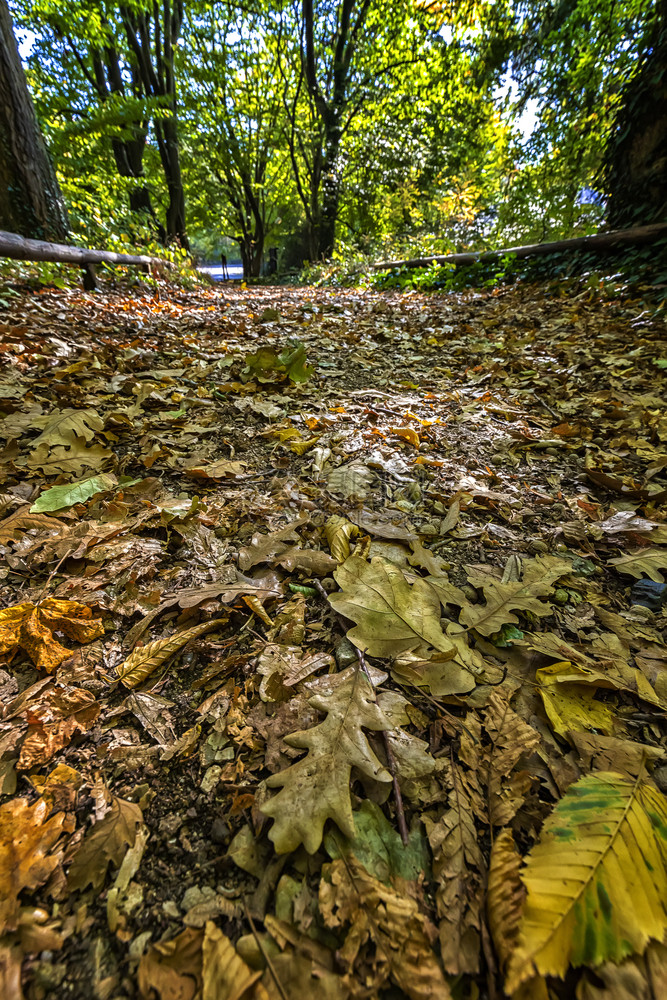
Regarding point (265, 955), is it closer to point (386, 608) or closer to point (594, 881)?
point (594, 881)

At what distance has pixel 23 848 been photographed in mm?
753

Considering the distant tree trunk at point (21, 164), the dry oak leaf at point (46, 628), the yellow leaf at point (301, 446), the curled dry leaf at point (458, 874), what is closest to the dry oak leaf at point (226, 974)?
the curled dry leaf at point (458, 874)

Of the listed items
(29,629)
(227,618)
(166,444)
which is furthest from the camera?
(166,444)

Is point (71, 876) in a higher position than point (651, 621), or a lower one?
lower

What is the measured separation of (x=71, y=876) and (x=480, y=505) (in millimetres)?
1665

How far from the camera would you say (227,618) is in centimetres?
124

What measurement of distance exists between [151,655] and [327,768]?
57cm

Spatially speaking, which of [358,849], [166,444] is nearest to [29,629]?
[358,849]

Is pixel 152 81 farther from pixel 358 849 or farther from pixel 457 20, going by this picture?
pixel 358 849

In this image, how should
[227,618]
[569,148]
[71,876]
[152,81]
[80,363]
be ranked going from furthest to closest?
[152,81] → [569,148] → [80,363] → [227,618] → [71,876]

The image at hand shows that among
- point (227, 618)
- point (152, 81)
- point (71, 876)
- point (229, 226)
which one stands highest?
point (229, 226)

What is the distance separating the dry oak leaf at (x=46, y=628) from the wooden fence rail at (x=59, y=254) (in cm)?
443

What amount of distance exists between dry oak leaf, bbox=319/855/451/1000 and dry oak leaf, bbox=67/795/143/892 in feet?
1.25

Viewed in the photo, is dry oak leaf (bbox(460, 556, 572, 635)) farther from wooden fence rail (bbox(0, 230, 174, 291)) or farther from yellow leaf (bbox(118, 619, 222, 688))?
wooden fence rail (bbox(0, 230, 174, 291))
